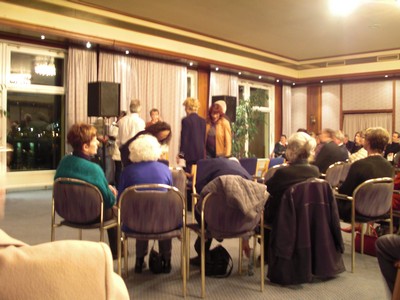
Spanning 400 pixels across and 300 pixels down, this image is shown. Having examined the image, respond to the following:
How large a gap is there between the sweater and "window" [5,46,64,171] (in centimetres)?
503

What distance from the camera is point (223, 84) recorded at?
11133 mm

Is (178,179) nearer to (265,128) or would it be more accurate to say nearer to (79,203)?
(79,203)

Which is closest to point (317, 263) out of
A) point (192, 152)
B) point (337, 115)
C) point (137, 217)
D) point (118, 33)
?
point (137, 217)

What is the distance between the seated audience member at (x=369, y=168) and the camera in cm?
374

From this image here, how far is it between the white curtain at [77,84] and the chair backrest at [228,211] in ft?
18.7

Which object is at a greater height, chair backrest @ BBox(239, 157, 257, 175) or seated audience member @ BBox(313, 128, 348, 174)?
seated audience member @ BBox(313, 128, 348, 174)

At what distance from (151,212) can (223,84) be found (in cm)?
860

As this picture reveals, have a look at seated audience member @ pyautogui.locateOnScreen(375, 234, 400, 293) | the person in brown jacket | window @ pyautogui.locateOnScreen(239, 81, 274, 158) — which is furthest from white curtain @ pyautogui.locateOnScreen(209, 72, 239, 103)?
seated audience member @ pyautogui.locateOnScreen(375, 234, 400, 293)

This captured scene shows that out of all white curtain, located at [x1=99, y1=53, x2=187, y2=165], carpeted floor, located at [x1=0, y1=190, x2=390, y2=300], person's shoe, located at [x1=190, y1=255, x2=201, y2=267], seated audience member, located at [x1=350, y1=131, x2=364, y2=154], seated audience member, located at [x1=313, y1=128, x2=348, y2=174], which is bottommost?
carpeted floor, located at [x1=0, y1=190, x2=390, y2=300]

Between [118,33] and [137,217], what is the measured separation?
20.3ft

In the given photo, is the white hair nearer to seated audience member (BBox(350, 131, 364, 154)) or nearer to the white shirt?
the white shirt

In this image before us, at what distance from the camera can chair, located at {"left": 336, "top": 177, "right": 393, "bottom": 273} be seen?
361cm

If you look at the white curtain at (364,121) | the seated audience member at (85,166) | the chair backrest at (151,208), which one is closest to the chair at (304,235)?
the chair backrest at (151,208)

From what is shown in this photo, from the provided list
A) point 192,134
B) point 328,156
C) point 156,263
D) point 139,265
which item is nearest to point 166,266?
point 156,263
